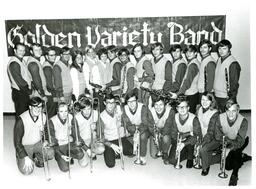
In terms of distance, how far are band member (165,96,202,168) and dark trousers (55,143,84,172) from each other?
2.05 ft

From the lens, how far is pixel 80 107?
2.78 metres

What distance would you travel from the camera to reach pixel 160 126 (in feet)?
9.22

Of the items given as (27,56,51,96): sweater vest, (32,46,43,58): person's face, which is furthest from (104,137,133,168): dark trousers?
(32,46,43,58): person's face

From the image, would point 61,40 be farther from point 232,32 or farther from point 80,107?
point 232,32

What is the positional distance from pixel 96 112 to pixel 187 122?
0.64 meters

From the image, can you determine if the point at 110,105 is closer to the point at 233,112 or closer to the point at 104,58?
the point at 104,58

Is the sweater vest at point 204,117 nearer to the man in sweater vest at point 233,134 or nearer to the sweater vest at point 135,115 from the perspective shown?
the man in sweater vest at point 233,134

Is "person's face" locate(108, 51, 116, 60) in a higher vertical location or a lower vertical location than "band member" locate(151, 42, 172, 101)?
higher

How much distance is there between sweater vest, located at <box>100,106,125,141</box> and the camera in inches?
110

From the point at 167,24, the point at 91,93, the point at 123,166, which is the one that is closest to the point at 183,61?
the point at 167,24

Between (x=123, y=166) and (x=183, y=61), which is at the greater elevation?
(x=183, y=61)

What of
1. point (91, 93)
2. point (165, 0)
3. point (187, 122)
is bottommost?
point (187, 122)

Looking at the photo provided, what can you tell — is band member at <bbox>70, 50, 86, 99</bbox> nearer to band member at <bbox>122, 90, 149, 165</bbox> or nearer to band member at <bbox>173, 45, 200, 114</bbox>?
band member at <bbox>122, 90, 149, 165</bbox>

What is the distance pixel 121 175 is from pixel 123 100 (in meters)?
0.53
